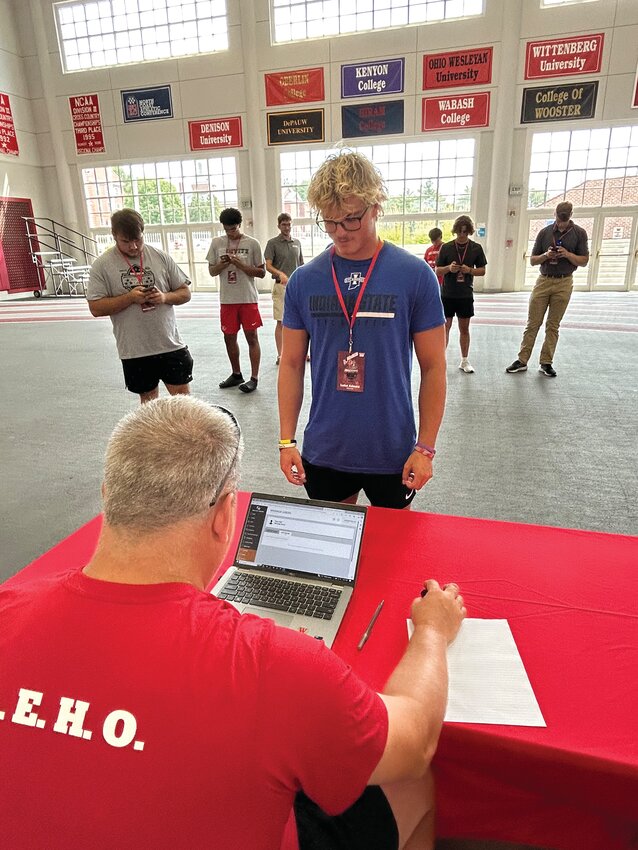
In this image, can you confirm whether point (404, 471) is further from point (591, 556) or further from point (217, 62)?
point (217, 62)

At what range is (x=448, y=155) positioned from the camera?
1312 cm

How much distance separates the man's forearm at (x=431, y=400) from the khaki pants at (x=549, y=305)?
13.8ft

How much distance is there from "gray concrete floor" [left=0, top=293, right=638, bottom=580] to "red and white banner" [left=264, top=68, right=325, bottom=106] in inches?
355

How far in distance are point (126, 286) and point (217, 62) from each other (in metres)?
13.3

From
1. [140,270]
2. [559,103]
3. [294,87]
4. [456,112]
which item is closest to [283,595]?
[140,270]

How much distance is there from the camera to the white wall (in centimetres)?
1148

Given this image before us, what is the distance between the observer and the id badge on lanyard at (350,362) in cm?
179

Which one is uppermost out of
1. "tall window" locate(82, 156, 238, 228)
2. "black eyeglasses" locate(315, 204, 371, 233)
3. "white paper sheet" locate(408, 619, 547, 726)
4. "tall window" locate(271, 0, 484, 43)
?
"tall window" locate(271, 0, 484, 43)

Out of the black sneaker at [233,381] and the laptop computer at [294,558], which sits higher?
the laptop computer at [294,558]

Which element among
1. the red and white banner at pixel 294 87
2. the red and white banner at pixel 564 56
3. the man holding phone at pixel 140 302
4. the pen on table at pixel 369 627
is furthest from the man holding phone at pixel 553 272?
the red and white banner at pixel 294 87

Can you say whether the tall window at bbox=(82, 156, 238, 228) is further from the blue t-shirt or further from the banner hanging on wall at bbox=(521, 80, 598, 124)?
the blue t-shirt

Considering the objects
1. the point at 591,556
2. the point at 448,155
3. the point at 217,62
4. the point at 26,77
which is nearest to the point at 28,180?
the point at 26,77

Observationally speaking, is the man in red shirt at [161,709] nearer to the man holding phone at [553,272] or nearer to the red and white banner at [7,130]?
the man holding phone at [553,272]

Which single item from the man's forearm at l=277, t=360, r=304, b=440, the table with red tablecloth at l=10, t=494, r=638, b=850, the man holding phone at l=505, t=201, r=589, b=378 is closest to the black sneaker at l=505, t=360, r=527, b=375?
the man holding phone at l=505, t=201, r=589, b=378
